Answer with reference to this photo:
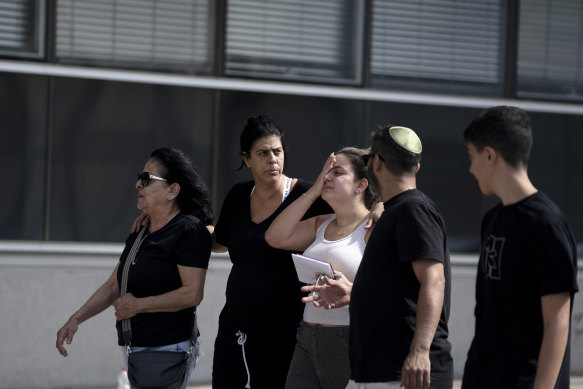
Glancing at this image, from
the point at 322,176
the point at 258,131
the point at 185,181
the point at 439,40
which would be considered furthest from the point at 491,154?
the point at 439,40

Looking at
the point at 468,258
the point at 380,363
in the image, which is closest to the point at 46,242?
the point at 468,258

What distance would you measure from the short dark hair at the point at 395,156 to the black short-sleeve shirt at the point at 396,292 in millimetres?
125

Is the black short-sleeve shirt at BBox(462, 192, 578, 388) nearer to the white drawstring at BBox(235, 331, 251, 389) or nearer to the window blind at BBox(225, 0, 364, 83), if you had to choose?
the white drawstring at BBox(235, 331, 251, 389)

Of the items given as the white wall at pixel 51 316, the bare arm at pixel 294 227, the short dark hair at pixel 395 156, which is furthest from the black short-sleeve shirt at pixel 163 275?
the white wall at pixel 51 316

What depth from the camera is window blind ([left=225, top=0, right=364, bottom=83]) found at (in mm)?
7516

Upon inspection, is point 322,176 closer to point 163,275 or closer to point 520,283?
point 163,275

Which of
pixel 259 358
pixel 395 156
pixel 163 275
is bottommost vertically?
pixel 259 358

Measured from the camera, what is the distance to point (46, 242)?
23.0ft

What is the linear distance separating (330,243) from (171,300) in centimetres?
81

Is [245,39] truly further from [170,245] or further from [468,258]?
[170,245]

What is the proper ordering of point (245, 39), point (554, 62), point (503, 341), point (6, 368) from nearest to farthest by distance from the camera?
point (503, 341), point (6, 368), point (245, 39), point (554, 62)

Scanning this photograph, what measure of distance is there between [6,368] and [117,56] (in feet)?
8.65

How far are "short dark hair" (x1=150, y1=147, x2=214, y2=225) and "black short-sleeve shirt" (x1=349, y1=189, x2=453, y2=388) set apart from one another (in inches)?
51.5

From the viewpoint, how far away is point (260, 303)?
4328mm
